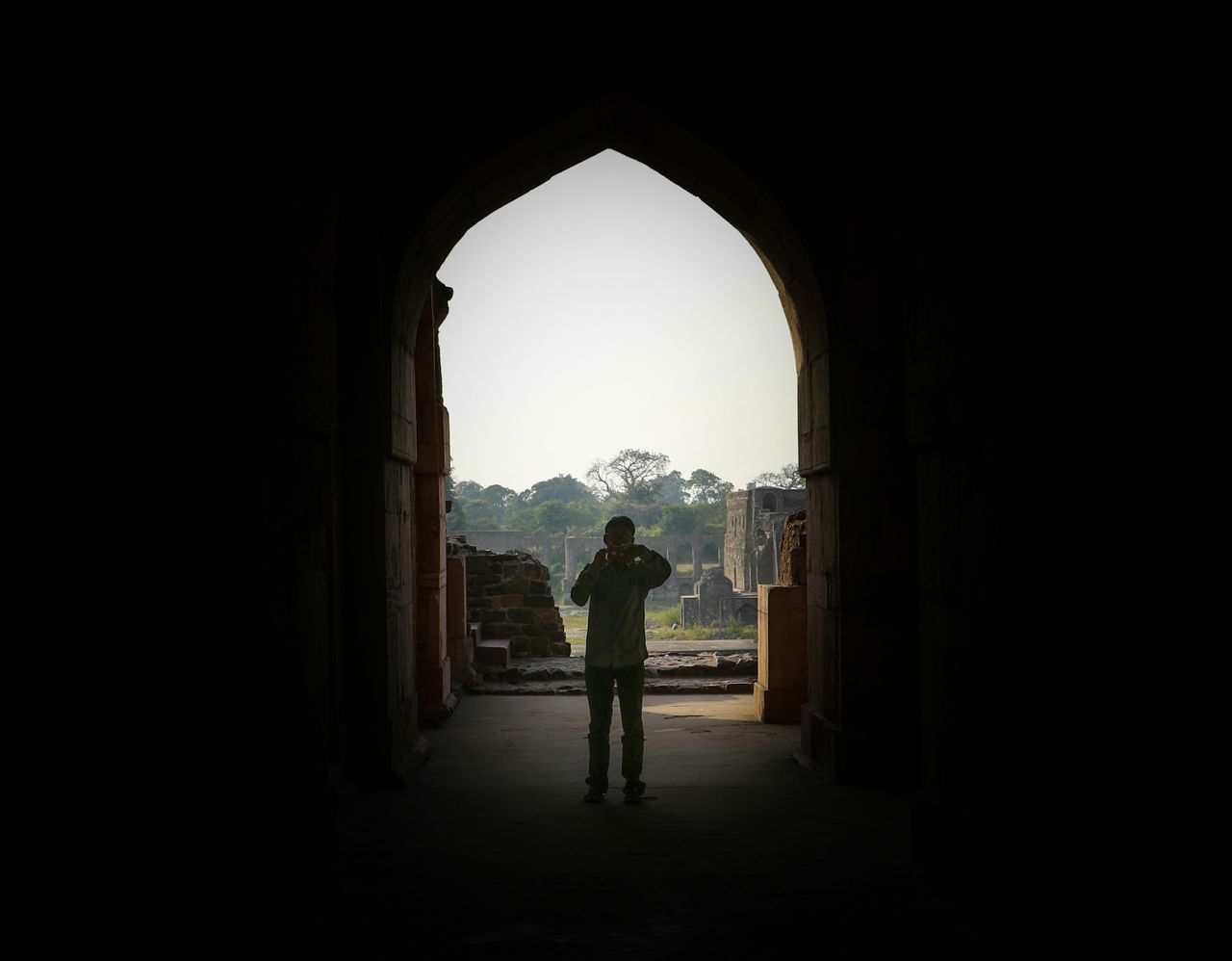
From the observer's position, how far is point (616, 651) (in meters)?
5.54

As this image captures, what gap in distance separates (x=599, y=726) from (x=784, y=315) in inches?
120

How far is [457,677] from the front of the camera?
1002 cm

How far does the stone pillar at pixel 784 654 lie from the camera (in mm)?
7961

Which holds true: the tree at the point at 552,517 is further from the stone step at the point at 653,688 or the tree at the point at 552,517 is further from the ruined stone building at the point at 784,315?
the ruined stone building at the point at 784,315

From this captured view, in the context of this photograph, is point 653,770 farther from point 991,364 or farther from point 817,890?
point 991,364

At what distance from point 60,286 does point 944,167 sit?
2.81m

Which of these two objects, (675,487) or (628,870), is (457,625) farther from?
(675,487)

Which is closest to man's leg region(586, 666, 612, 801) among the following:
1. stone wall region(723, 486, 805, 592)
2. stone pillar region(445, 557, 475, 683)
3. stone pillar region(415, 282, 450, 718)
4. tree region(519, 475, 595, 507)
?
stone pillar region(415, 282, 450, 718)

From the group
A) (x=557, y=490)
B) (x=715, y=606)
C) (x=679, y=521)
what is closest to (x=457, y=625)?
(x=715, y=606)

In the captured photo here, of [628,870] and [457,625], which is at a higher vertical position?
[457,625]

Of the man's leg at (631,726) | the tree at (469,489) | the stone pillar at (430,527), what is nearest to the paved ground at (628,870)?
the man's leg at (631,726)

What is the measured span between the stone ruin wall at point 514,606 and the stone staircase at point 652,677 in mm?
573

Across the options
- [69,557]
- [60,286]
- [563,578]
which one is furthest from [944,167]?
[563,578]

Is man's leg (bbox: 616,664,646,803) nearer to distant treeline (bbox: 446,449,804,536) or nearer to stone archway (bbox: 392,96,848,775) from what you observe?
stone archway (bbox: 392,96,848,775)
